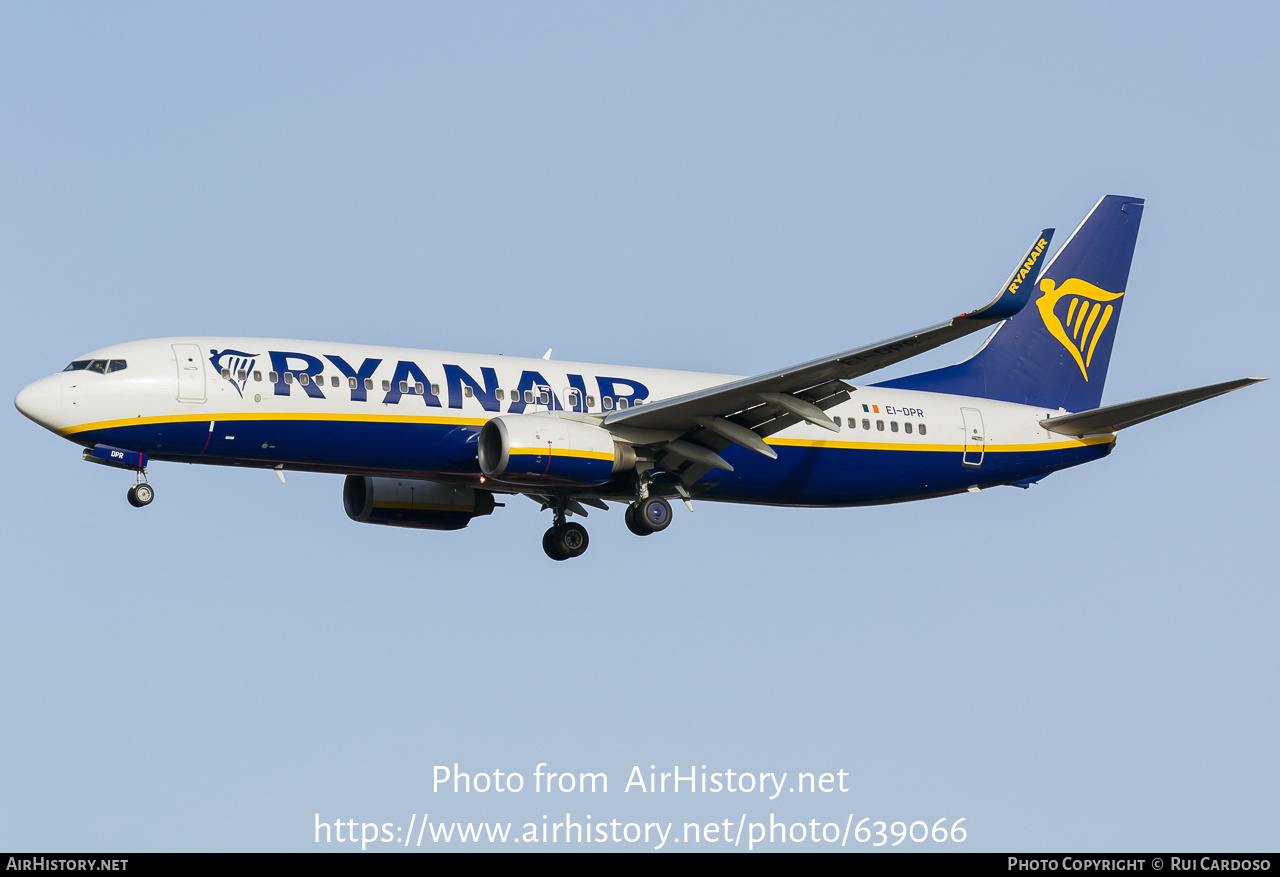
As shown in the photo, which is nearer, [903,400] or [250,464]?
[250,464]

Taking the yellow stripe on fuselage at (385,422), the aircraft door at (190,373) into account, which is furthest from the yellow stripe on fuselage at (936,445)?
the aircraft door at (190,373)

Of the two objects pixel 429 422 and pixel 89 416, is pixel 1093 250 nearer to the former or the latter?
pixel 429 422

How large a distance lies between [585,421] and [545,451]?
73.8 inches

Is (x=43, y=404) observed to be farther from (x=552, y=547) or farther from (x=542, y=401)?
(x=552, y=547)

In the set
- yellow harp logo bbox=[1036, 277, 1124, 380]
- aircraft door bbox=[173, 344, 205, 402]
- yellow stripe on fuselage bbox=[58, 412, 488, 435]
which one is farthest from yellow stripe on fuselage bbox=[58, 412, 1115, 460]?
yellow harp logo bbox=[1036, 277, 1124, 380]

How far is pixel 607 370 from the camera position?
1438 inches

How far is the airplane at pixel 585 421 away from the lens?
104ft

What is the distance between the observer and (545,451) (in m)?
32.9

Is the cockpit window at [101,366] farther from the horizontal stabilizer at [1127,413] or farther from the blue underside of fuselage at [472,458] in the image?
the horizontal stabilizer at [1127,413]

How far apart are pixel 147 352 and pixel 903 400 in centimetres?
1858

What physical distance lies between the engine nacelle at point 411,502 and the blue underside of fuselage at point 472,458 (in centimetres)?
398

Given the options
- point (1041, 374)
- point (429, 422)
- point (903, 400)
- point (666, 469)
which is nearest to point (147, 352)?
point (429, 422)

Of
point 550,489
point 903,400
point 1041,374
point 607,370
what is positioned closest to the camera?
point 550,489

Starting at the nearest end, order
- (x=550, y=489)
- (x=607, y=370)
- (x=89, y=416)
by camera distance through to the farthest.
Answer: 1. (x=89, y=416)
2. (x=550, y=489)
3. (x=607, y=370)
